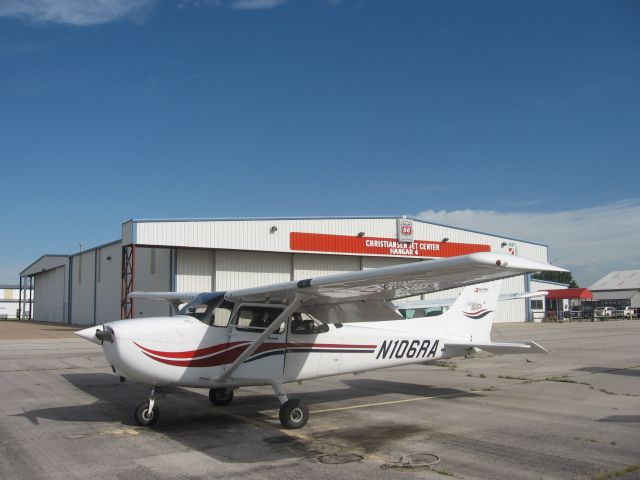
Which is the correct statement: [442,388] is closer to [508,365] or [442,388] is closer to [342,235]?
[508,365]

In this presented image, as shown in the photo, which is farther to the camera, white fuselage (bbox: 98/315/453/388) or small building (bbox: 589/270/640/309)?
small building (bbox: 589/270/640/309)

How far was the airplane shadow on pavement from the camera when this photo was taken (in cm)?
721

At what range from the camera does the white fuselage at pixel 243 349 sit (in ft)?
26.1

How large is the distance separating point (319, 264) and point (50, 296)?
40.4 m

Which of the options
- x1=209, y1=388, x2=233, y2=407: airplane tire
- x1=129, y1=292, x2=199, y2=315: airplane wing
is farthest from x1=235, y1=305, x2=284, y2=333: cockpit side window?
x1=129, y1=292, x2=199, y2=315: airplane wing

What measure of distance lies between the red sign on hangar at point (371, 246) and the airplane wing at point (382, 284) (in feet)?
85.6

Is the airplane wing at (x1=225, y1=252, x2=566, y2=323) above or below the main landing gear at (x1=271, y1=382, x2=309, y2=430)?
above

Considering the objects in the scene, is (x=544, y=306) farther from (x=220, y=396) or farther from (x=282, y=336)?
(x=282, y=336)

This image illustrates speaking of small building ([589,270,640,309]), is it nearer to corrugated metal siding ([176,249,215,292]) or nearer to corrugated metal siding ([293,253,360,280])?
corrugated metal siding ([293,253,360,280])

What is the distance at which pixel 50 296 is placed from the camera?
208ft

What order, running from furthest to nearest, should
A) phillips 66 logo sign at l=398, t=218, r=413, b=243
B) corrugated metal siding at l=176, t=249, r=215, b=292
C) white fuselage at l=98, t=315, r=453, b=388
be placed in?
phillips 66 logo sign at l=398, t=218, r=413, b=243
corrugated metal siding at l=176, t=249, r=215, b=292
white fuselage at l=98, t=315, r=453, b=388

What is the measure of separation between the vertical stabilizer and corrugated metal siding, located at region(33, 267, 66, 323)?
5251 cm

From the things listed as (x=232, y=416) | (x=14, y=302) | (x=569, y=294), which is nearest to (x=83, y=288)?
(x=232, y=416)

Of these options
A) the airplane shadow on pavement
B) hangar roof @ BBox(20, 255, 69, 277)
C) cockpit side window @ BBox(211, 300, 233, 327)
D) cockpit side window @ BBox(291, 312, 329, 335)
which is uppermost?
hangar roof @ BBox(20, 255, 69, 277)
